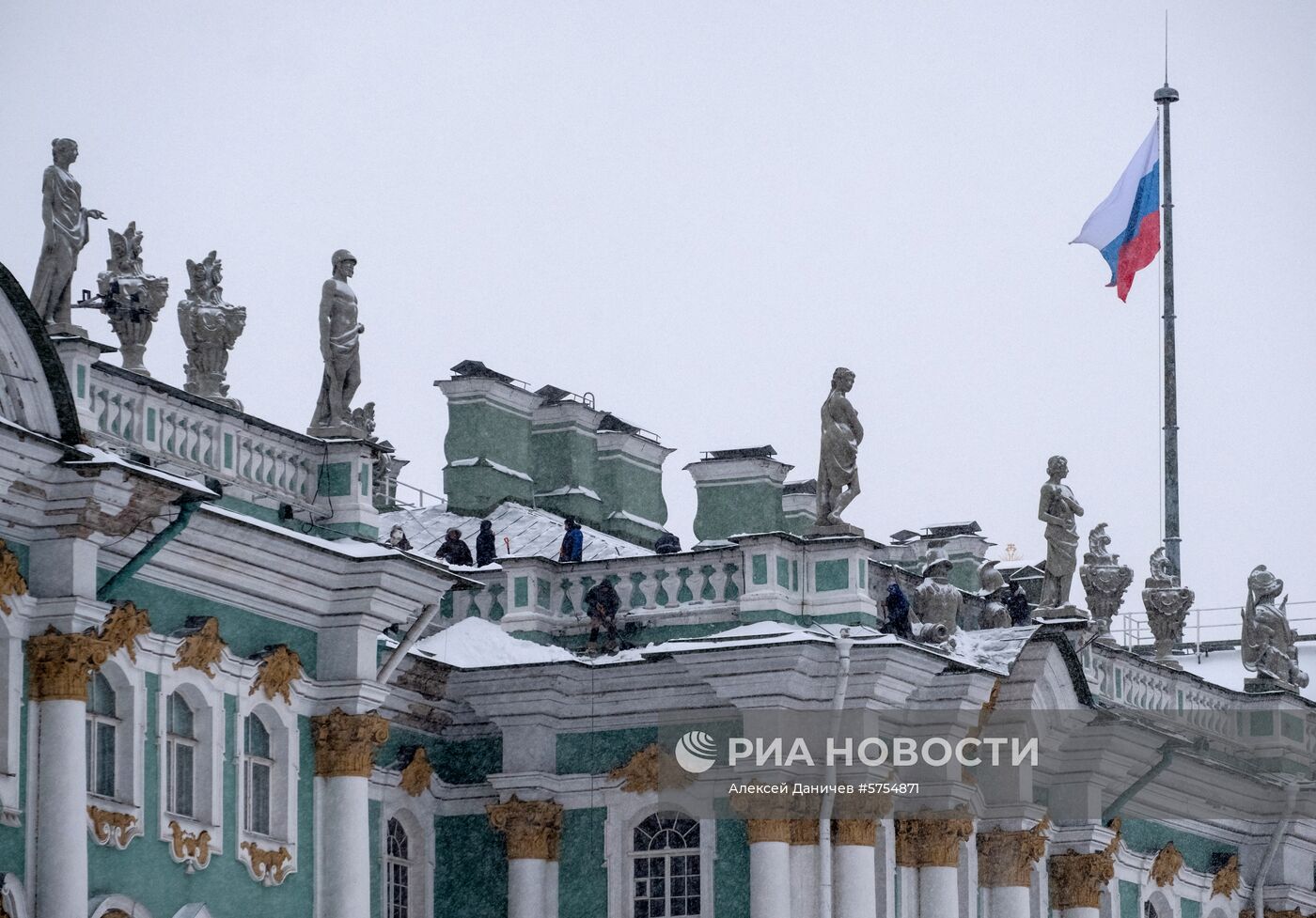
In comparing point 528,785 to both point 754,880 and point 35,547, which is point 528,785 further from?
point 35,547

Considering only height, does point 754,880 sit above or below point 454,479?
below

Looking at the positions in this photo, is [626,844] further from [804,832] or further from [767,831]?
[804,832]

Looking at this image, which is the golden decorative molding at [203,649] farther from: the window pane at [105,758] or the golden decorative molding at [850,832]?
the golden decorative molding at [850,832]

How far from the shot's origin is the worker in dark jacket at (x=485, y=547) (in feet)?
117

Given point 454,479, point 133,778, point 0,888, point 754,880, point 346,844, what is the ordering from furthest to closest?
point 454,479
point 754,880
point 346,844
point 133,778
point 0,888

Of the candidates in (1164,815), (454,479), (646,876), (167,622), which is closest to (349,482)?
(167,622)

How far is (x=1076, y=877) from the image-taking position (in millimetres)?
38094

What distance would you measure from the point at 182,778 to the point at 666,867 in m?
6.42

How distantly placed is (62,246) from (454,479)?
42.9ft

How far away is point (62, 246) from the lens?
26.5 metres

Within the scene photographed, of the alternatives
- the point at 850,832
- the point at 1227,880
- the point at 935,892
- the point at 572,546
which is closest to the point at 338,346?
the point at 572,546

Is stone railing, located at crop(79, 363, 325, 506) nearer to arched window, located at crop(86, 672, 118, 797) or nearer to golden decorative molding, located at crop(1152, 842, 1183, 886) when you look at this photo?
arched window, located at crop(86, 672, 118, 797)

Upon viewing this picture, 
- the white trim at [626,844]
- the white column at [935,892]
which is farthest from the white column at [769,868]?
the white column at [935,892]

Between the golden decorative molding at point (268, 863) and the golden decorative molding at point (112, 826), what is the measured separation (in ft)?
5.46
